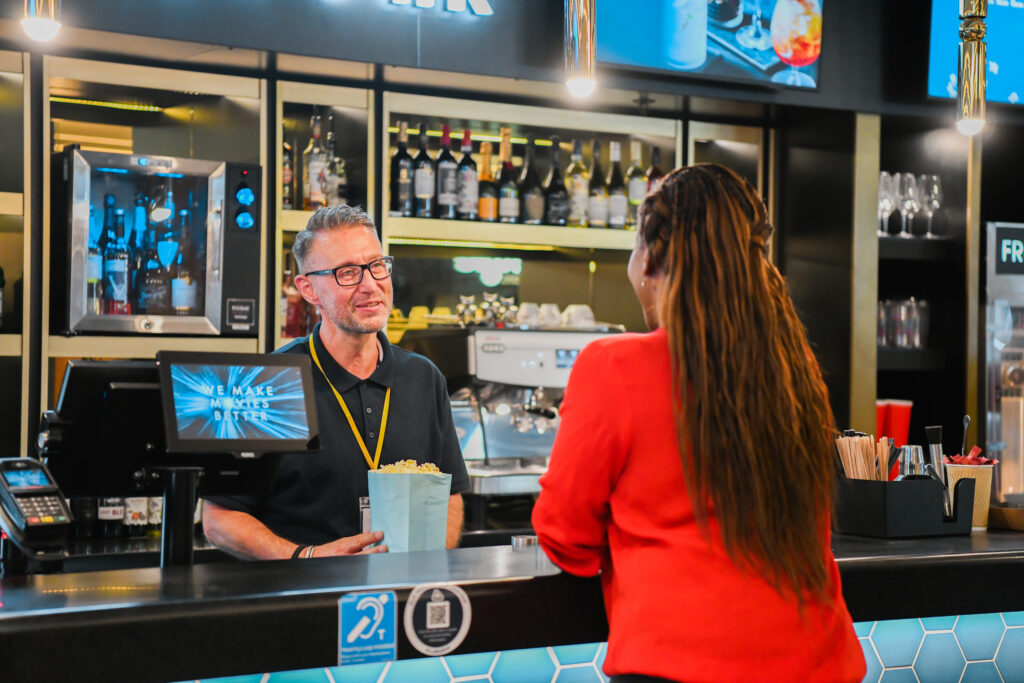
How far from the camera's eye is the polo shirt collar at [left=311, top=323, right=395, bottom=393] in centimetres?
233

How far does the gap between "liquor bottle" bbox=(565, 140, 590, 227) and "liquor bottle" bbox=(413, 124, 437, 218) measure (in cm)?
58

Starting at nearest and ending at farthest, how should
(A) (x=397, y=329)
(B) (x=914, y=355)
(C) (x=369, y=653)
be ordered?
(C) (x=369, y=653) → (A) (x=397, y=329) → (B) (x=914, y=355)

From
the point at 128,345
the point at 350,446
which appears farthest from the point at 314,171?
the point at 350,446

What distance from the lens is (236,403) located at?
1656 mm

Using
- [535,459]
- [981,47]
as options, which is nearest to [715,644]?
[981,47]

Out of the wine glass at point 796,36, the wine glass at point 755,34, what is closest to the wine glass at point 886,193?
the wine glass at point 796,36

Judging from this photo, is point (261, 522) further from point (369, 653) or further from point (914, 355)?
point (914, 355)

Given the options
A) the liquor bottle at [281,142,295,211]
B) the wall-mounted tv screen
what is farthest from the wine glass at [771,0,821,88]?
the liquor bottle at [281,142,295,211]

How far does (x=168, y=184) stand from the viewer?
349 centimetres

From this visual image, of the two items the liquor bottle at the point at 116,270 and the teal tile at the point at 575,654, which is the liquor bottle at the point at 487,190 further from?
the teal tile at the point at 575,654

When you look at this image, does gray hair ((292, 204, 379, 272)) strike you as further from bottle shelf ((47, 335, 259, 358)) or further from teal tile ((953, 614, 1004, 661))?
teal tile ((953, 614, 1004, 661))

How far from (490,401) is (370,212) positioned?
814 mm

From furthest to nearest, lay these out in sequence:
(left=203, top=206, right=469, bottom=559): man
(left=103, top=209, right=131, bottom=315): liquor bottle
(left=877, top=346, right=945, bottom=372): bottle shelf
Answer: (left=877, top=346, right=945, bottom=372): bottle shelf
(left=103, top=209, right=131, bottom=315): liquor bottle
(left=203, top=206, right=469, bottom=559): man

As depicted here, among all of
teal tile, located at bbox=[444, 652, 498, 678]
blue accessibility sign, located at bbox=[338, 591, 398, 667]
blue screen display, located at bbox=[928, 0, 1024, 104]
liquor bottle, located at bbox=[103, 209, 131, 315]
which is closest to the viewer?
blue accessibility sign, located at bbox=[338, 591, 398, 667]
